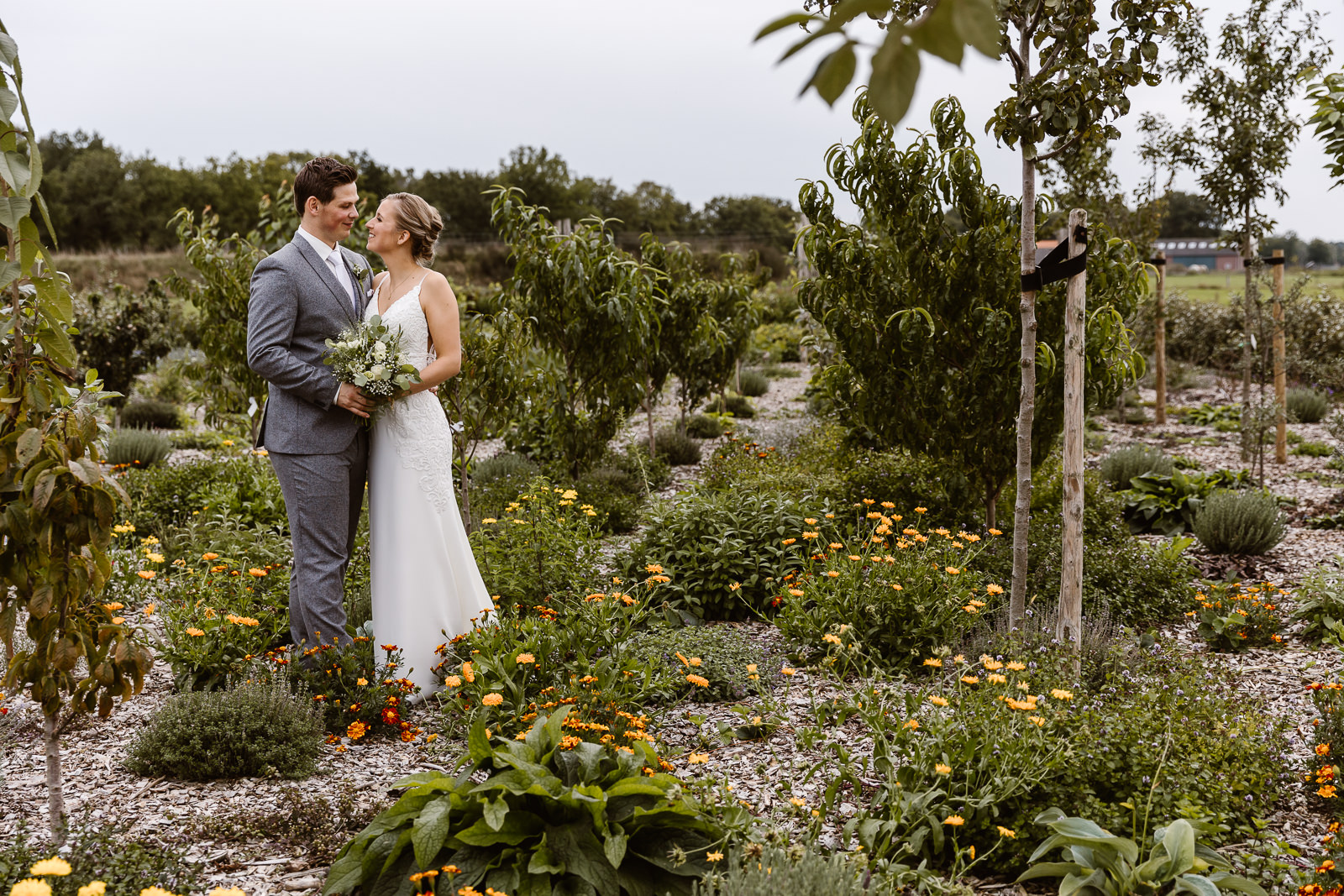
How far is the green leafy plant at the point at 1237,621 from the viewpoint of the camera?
450cm

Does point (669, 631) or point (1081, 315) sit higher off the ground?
point (1081, 315)

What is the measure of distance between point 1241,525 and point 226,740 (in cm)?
598

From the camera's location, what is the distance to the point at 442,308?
3941 millimetres

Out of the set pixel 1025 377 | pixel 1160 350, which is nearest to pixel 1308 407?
pixel 1160 350

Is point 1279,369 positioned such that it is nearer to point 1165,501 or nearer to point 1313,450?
point 1313,450

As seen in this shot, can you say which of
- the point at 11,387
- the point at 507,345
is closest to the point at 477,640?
the point at 11,387

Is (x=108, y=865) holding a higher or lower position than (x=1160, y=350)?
lower

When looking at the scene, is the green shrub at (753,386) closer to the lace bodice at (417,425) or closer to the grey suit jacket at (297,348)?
the lace bodice at (417,425)

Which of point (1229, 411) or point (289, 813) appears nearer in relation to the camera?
→ point (289, 813)

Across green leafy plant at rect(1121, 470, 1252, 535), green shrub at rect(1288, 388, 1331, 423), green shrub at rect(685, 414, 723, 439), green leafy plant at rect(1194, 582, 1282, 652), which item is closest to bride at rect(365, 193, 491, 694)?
green leafy plant at rect(1194, 582, 1282, 652)

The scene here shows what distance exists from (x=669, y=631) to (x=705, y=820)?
178 cm

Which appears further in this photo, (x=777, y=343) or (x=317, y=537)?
(x=777, y=343)

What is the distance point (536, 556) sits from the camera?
15.1ft

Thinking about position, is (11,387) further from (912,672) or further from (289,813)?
(912,672)
